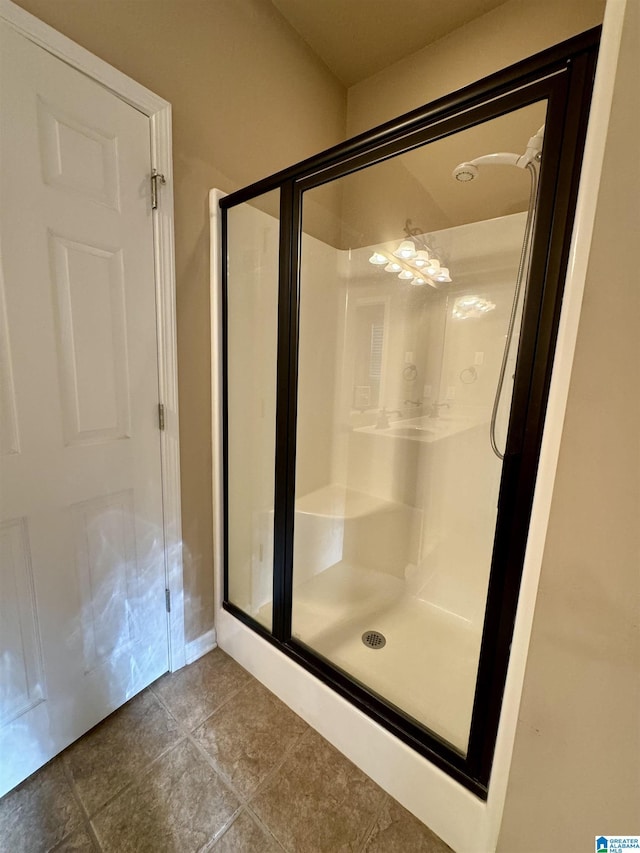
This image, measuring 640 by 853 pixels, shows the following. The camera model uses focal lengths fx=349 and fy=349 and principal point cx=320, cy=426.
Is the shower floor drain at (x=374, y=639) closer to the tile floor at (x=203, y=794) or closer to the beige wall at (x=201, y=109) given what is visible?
the tile floor at (x=203, y=794)

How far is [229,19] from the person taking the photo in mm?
1325

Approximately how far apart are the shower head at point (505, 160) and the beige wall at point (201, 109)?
81 centimetres

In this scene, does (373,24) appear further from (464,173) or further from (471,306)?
(471,306)

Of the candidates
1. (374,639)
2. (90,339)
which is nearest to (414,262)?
(90,339)

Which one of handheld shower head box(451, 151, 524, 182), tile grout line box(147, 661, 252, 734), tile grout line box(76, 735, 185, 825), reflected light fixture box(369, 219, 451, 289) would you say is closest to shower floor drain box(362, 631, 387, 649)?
tile grout line box(147, 661, 252, 734)

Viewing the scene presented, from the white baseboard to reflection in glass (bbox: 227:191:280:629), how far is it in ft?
0.69

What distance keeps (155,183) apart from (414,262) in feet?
3.94

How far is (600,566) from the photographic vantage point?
575mm

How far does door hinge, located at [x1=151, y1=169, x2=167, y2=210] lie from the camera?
3.89 feet

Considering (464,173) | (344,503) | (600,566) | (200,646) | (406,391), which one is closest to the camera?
(600,566)

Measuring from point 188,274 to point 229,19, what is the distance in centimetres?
97

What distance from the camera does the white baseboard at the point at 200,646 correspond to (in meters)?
1.57

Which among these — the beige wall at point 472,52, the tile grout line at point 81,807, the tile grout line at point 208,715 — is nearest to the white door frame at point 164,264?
the tile grout line at point 208,715

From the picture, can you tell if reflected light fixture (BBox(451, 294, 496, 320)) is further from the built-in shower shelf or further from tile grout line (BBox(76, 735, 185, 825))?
tile grout line (BBox(76, 735, 185, 825))
